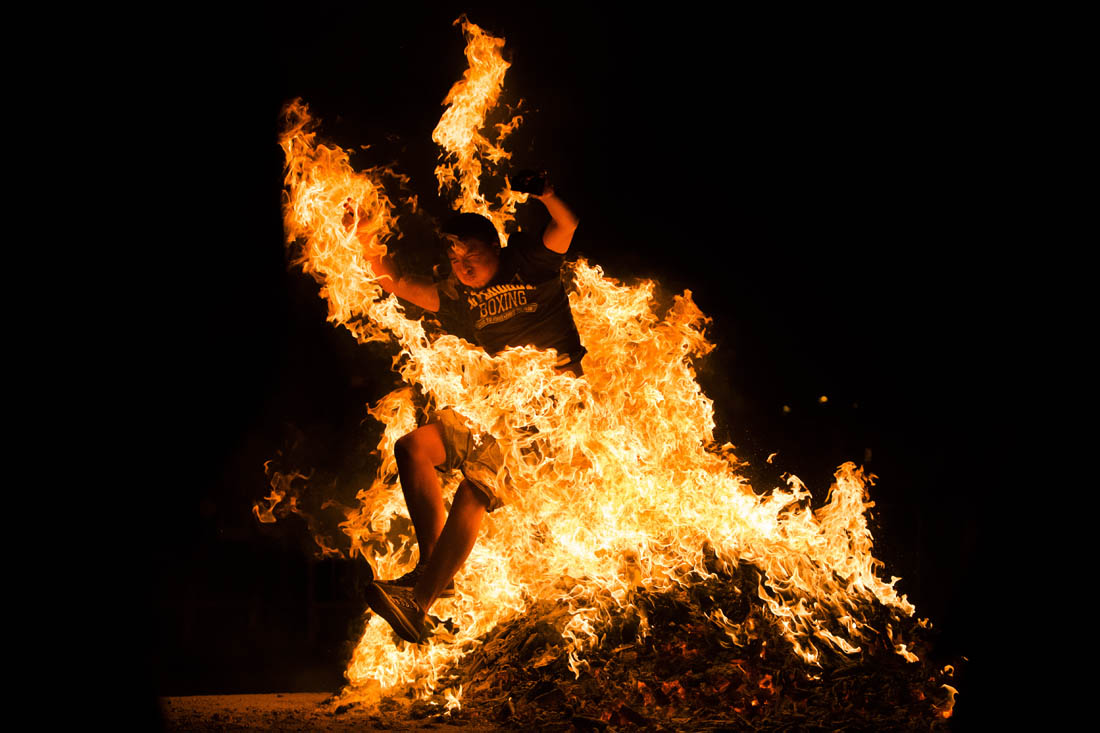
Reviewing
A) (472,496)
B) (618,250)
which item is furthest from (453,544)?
(618,250)

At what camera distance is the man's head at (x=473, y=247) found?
16.5 ft

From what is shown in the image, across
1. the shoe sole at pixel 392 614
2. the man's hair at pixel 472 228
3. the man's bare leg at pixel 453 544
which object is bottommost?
the shoe sole at pixel 392 614

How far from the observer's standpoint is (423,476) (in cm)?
502

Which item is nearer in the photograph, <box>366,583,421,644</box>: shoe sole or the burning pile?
<box>366,583,421,644</box>: shoe sole

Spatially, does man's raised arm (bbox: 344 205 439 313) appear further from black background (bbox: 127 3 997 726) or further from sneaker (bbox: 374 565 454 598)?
sneaker (bbox: 374 565 454 598)

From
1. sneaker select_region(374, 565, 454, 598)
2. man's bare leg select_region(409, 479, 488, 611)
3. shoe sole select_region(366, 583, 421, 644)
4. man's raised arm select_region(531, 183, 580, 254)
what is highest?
man's raised arm select_region(531, 183, 580, 254)

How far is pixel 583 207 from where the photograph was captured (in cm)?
720

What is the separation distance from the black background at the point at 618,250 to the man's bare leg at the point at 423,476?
73.3 inches

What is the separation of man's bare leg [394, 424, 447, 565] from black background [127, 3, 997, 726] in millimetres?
1861

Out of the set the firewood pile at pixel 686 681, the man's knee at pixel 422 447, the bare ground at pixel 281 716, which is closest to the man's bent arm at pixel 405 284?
the man's knee at pixel 422 447

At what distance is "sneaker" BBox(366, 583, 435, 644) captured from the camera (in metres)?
4.57

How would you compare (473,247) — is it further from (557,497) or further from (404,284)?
(557,497)

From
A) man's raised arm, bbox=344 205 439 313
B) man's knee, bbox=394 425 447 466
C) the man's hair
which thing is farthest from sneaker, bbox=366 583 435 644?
the man's hair

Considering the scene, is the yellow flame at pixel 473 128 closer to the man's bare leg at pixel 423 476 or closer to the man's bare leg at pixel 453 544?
the man's bare leg at pixel 423 476
